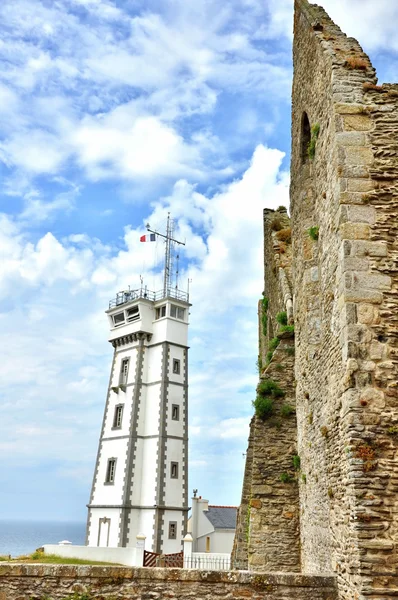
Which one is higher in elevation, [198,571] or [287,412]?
[287,412]

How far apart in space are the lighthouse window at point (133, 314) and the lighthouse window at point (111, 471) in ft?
33.1

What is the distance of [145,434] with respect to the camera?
34.7 m

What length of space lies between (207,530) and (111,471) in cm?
772

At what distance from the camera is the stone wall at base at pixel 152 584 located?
20.2ft

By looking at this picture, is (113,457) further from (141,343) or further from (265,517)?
(265,517)

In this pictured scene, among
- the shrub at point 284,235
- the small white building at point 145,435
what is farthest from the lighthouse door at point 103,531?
the shrub at point 284,235

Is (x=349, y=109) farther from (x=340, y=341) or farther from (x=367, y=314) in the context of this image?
(x=340, y=341)

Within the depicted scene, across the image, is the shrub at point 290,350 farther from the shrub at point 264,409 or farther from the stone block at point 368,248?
the stone block at point 368,248

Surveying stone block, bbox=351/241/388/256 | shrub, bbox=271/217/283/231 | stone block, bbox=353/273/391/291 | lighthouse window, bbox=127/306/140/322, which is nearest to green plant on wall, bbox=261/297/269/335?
shrub, bbox=271/217/283/231

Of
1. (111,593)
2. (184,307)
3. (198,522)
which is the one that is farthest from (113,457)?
(111,593)

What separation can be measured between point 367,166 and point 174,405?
30.4 metres

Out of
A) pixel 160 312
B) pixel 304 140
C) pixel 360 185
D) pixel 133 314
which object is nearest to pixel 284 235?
pixel 304 140

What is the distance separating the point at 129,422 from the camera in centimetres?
3481

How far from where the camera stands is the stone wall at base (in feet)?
20.2
